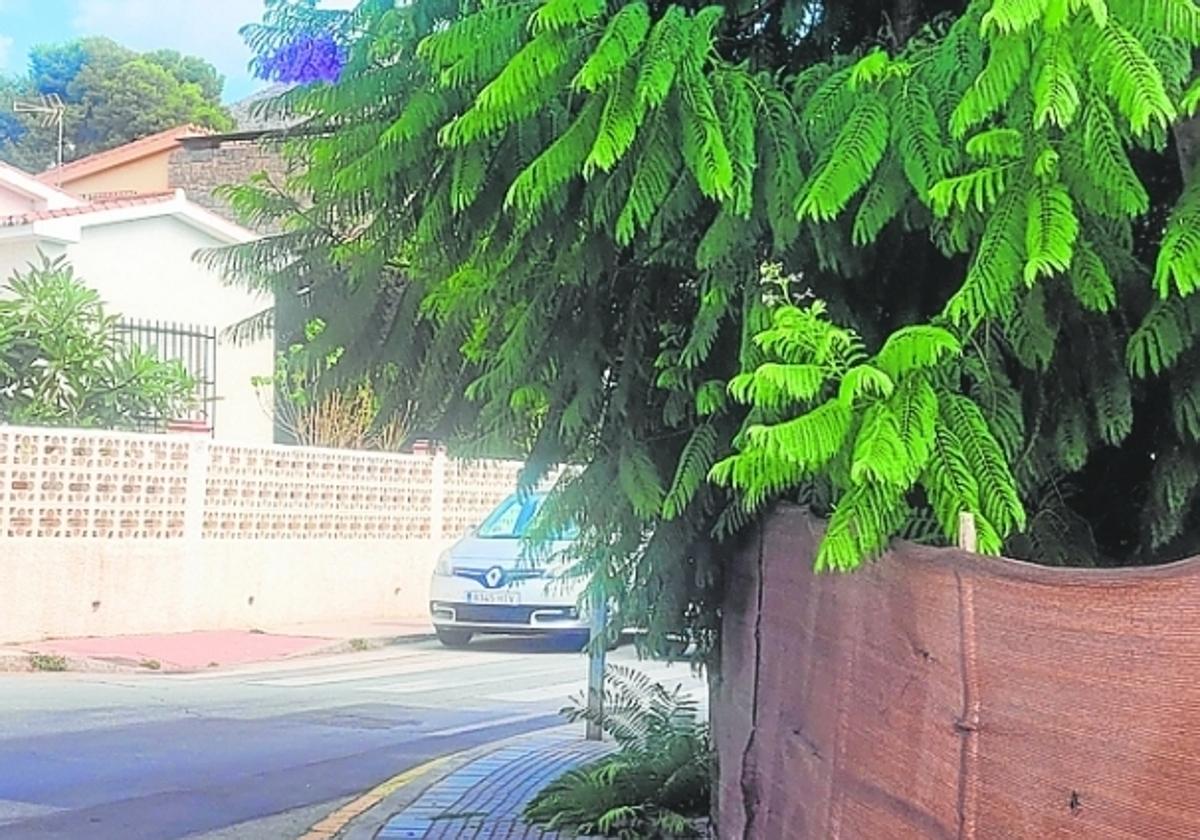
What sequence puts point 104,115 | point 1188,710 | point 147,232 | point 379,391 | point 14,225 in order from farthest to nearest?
point 104,115 → point 147,232 → point 14,225 → point 379,391 → point 1188,710

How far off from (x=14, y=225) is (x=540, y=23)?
18210 millimetres

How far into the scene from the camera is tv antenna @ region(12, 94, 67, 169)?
42875 millimetres

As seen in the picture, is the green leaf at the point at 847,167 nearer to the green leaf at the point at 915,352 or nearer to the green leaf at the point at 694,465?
the green leaf at the point at 915,352

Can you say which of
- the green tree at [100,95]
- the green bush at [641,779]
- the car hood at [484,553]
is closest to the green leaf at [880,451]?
the green bush at [641,779]

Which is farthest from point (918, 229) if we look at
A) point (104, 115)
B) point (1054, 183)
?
point (104, 115)

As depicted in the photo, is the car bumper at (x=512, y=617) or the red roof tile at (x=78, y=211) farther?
the red roof tile at (x=78, y=211)

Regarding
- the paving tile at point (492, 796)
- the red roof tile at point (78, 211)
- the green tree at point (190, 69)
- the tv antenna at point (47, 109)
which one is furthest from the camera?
the green tree at point (190, 69)

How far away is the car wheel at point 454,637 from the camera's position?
57.9 ft

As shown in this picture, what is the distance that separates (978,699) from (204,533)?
15.6 m

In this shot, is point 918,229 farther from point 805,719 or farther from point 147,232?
point 147,232

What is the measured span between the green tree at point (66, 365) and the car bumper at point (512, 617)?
14.5 ft

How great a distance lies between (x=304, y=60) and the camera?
4.60 meters

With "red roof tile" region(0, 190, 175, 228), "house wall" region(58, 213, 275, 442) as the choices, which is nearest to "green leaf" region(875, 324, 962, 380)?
"red roof tile" region(0, 190, 175, 228)

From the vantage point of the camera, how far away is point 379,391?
566 cm
